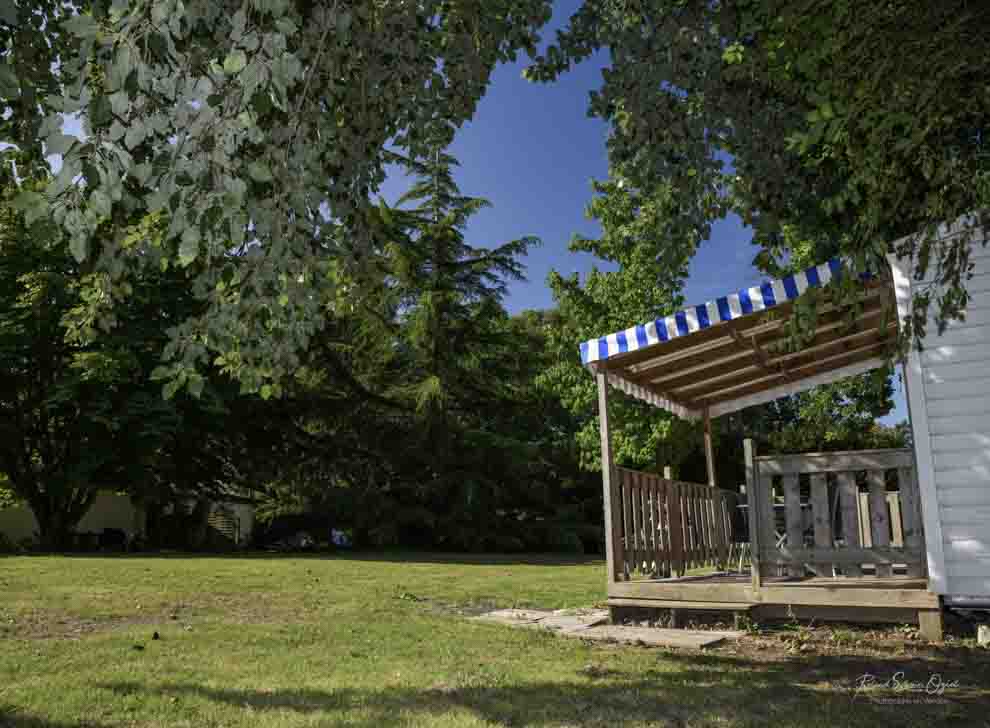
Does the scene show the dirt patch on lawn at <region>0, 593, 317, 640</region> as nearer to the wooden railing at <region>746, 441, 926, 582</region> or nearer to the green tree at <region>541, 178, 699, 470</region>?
the wooden railing at <region>746, 441, 926, 582</region>

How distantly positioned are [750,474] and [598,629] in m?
1.95

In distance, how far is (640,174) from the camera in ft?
15.6

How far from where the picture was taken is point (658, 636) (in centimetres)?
650

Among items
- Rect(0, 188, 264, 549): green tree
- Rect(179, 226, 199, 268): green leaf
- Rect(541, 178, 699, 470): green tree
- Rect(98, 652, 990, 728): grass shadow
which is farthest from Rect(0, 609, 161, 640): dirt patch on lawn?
Rect(541, 178, 699, 470): green tree

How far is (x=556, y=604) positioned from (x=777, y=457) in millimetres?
3428

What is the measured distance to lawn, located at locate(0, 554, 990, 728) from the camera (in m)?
4.11

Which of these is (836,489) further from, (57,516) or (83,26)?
(57,516)

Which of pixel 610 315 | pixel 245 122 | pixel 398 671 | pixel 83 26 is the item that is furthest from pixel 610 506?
pixel 610 315

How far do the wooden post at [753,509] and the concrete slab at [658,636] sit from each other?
2.18 feet

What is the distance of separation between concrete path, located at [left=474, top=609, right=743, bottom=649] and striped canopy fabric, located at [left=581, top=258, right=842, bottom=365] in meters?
2.50

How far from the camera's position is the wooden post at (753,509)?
Answer: 23.3 feet

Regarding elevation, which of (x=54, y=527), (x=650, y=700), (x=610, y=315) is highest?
(x=610, y=315)

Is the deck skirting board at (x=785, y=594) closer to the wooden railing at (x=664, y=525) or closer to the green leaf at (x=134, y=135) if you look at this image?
the wooden railing at (x=664, y=525)

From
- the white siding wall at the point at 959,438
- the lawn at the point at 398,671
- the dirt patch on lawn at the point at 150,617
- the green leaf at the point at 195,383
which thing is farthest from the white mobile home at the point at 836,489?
the green leaf at the point at 195,383
